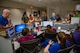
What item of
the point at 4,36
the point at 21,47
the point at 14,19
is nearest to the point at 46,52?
the point at 21,47

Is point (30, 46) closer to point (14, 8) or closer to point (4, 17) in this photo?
point (4, 17)

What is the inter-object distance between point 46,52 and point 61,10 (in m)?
9.68

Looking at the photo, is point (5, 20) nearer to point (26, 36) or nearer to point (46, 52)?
point (26, 36)

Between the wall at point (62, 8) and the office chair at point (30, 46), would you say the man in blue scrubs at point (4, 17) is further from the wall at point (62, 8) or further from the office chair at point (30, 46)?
the wall at point (62, 8)

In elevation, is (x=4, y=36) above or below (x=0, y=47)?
above

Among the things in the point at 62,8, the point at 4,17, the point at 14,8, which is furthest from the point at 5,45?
the point at 62,8

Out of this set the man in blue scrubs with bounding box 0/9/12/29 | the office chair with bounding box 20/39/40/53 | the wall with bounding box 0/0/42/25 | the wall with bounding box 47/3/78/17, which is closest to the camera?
the office chair with bounding box 20/39/40/53

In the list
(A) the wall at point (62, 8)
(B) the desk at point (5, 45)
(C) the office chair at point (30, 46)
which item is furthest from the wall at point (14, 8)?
(C) the office chair at point (30, 46)

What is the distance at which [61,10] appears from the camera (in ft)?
38.5

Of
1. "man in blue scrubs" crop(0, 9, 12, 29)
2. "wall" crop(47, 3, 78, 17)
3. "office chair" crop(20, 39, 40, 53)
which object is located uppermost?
"wall" crop(47, 3, 78, 17)

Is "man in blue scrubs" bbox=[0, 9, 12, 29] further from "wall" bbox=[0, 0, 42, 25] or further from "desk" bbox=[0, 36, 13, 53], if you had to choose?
"wall" bbox=[0, 0, 42, 25]

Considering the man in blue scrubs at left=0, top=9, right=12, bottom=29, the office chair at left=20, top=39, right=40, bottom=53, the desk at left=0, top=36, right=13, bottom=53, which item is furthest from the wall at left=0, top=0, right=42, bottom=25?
the office chair at left=20, top=39, right=40, bottom=53

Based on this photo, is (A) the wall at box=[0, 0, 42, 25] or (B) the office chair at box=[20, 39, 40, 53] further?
(A) the wall at box=[0, 0, 42, 25]

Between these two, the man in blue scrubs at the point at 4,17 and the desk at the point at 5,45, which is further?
the man in blue scrubs at the point at 4,17
